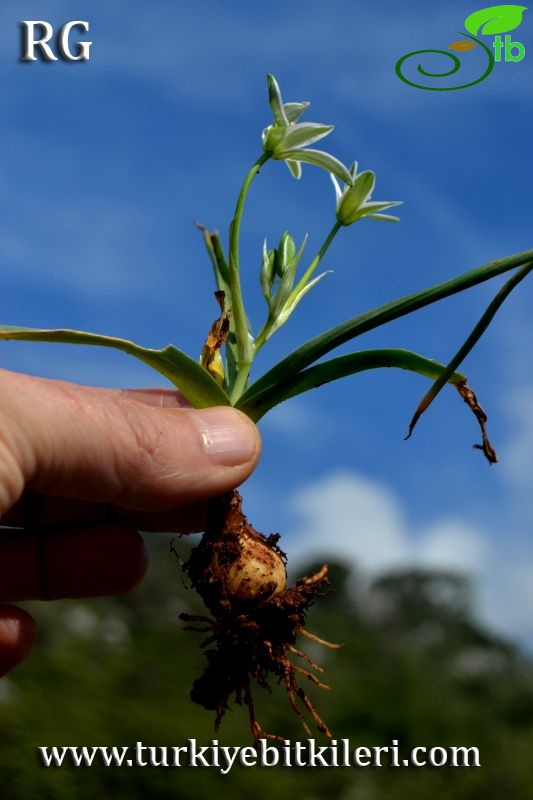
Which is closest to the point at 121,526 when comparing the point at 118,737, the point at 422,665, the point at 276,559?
the point at 276,559

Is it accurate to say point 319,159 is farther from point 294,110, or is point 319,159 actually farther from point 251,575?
point 251,575

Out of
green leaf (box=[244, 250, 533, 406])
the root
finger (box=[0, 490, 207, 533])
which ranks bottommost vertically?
the root

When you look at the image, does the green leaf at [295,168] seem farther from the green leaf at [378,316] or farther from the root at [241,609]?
the root at [241,609]

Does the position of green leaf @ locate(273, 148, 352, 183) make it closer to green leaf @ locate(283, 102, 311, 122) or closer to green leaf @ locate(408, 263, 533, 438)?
green leaf @ locate(283, 102, 311, 122)

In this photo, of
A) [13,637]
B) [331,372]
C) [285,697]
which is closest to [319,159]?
[331,372]

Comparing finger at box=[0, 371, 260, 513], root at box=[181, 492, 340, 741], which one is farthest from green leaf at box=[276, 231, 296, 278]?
root at box=[181, 492, 340, 741]

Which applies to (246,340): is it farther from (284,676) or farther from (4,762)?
(4,762)
